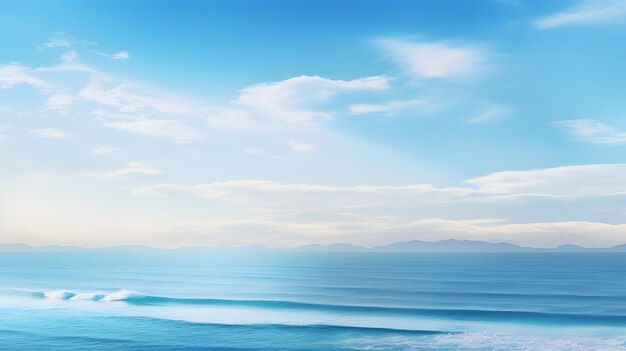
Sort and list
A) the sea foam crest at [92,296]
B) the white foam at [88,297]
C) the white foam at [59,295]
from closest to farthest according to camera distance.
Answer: the white foam at [88,297] → the sea foam crest at [92,296] → the white foam at [59,295]

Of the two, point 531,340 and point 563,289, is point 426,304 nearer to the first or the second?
point 531,340

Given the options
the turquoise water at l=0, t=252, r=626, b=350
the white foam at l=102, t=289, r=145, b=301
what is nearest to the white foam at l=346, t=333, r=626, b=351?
the turquoise water at l=0, t=252, r=626, b=350

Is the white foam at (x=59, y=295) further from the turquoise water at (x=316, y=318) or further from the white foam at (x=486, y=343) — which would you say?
the white foam at (x=486, y=343)

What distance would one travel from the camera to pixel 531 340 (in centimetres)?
2723

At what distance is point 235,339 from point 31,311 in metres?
18.6

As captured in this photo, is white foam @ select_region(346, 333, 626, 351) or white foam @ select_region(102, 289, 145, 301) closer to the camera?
white foam @ select_region(346, 333, 626, 351)

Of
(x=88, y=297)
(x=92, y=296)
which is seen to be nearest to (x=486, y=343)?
(x=88, y=297)

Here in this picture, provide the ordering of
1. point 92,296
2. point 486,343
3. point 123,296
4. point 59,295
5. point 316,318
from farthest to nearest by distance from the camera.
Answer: point 59,295 < point 92,296 < point 123,296 < point 316,318 < point 486,343

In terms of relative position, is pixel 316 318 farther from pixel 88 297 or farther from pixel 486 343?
pixel 88 297

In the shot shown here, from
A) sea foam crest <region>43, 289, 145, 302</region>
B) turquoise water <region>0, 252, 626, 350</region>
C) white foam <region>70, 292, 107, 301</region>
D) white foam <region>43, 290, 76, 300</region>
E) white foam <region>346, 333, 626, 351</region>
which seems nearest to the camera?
white foam <region>346, 333, 626, 351</region>

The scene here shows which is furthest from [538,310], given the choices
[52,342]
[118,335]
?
[52,342]

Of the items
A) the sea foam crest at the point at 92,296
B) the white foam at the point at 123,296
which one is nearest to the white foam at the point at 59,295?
the sea foam crest at the point at 92,296

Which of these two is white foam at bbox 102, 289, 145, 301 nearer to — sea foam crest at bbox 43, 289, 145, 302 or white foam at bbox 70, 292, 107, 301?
sea foam crest at bbox 43, 289, 145, 302

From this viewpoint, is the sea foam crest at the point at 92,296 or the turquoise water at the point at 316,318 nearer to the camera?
the turquoise water at the point at 316,318
